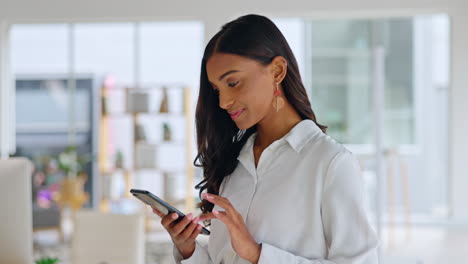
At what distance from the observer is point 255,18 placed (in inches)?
49.5

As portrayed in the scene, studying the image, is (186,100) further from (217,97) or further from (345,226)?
(345,226)

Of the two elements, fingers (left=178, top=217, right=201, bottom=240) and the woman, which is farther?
fingers (left=178, top=217, right=201, bottom=240)

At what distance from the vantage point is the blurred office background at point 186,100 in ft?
22.5

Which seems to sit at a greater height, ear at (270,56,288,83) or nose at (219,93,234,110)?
ear at (270,56,288,83)

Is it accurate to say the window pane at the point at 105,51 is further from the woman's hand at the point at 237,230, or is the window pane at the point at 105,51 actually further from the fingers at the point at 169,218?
the woman's hand at the point at 237,230

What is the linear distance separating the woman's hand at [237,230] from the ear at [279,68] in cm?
27

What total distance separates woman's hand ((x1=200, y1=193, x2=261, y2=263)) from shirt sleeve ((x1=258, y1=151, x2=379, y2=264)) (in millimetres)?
19

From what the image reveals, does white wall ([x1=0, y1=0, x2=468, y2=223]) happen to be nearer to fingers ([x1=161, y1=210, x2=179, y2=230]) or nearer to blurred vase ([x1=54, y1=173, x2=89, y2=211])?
blurred vase ([x1=54, y1=173, x2=89, y2=211])

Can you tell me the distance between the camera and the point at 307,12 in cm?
689

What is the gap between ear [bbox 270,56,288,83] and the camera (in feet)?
4.05

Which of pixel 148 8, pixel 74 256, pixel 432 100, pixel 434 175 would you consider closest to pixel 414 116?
pixel 432 100

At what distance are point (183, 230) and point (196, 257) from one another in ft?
0.30

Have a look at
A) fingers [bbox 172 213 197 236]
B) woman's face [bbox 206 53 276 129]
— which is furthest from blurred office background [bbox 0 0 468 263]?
woman's face [bbox 206 53 276 129]

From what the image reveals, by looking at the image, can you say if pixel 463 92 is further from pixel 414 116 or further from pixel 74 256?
pixel 74 256
